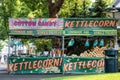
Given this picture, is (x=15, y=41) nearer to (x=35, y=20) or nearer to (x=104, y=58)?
(x=35, y=20)

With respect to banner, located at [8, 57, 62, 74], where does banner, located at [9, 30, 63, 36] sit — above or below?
above

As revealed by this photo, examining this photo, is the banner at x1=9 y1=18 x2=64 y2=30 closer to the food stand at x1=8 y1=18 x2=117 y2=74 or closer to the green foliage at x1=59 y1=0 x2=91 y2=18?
the food stand at x1=8 y1=18 x2=117 y2=74

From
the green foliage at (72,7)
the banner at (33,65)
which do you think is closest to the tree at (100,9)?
the green foliage at (72,7)

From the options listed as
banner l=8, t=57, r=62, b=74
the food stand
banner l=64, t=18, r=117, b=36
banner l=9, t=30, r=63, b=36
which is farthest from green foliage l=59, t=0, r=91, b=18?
banner l=8, t=57, r=62, b=74

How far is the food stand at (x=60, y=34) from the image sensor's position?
2720cm

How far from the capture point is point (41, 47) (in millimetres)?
51125

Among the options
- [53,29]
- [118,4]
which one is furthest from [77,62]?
[118,4]

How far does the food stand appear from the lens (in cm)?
2720

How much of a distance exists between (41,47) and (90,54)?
929 inches

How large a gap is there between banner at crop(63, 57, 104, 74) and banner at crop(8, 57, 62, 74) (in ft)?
1.46

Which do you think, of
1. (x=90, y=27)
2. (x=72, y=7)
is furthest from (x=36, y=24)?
(x=72, y=7)

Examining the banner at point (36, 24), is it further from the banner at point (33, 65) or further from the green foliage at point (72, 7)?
the green foliage at point (72, 7)

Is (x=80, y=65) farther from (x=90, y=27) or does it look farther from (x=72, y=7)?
(x=72, y=7)

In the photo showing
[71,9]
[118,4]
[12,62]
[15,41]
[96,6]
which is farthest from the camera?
[118,4]
